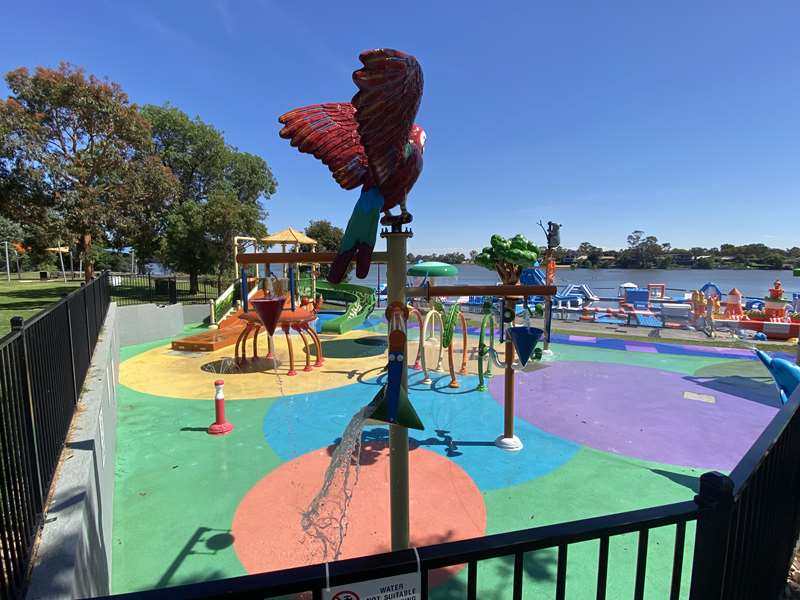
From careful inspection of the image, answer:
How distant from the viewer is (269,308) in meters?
3.64

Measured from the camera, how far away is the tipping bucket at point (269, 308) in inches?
142

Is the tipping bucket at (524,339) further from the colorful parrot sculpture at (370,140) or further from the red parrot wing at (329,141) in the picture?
the red parrot wing at (329,141)

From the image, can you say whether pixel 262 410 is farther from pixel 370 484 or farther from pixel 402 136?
pixel 402 136

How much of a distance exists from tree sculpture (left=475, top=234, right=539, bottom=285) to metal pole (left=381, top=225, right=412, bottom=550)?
323 centimetres

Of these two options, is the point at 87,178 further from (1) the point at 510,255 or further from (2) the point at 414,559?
(2) the point at 414,559

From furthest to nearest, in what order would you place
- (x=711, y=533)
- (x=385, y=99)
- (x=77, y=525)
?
(x=77, y=525) < (x=385, y=99) < (x=711, y=533)

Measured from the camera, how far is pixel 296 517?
15.8 feet

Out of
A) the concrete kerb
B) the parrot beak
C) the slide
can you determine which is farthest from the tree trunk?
the parrot beak

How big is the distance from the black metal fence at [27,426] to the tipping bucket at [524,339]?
4.92m

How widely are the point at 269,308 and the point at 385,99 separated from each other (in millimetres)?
2240

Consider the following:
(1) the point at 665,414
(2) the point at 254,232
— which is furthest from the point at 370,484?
(2) the point at 254,232

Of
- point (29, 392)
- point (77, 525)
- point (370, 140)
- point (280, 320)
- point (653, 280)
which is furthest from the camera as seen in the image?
point (653, 280)

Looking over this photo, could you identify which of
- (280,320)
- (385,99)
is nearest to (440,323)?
(280,320)

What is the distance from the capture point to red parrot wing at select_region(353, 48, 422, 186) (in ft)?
6.44
